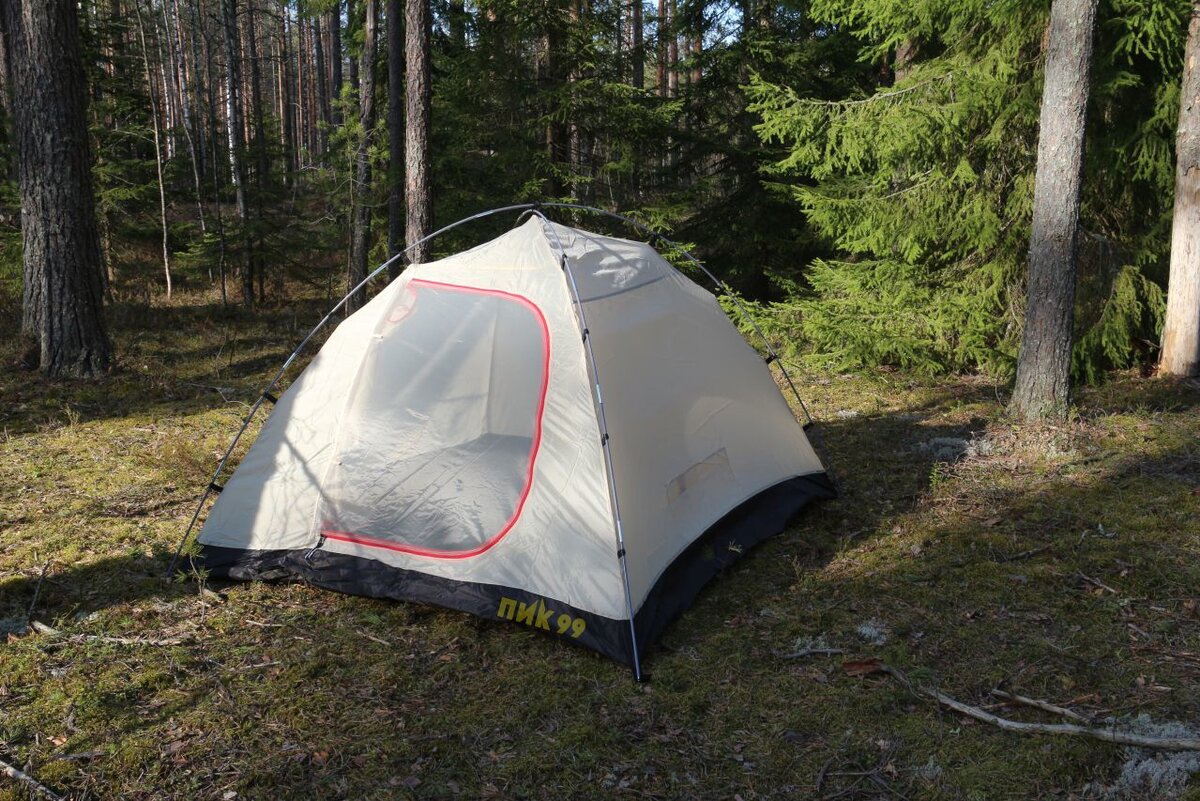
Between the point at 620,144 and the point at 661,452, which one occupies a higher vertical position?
the point at 620,144

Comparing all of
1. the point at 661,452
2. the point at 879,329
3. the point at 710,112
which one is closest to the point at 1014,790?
the point at 661,452

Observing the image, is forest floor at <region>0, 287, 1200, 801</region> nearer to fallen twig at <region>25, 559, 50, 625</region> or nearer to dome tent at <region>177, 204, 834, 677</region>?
fallen twig at <region>25, 559, 50, 625</region>

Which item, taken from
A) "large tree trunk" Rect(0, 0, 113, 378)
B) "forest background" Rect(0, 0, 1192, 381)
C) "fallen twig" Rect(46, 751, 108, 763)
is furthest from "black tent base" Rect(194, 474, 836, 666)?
"large tree trunk" Rect(0, 0, 113, 378)

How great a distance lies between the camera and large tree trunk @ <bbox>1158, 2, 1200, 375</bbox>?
8219mm

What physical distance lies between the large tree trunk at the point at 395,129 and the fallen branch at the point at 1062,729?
11733 mm

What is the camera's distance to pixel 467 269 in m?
5.24

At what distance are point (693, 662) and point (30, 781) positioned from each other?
285 centimetres

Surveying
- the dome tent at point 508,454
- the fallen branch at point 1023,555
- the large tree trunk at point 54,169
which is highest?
the large tree trunk at point 54,169

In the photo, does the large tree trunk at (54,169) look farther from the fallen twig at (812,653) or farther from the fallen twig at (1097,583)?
the fallen twig at (1097,583)

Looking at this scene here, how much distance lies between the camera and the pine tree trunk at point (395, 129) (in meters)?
14.1

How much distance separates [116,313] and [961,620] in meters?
13.9

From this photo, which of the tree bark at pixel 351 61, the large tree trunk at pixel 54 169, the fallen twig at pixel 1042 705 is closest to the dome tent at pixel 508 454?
the fallen twig at pixel 1042 705

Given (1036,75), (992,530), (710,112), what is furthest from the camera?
(710,112)

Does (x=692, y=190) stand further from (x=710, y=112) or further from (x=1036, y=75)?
(x=1036, y=75)
